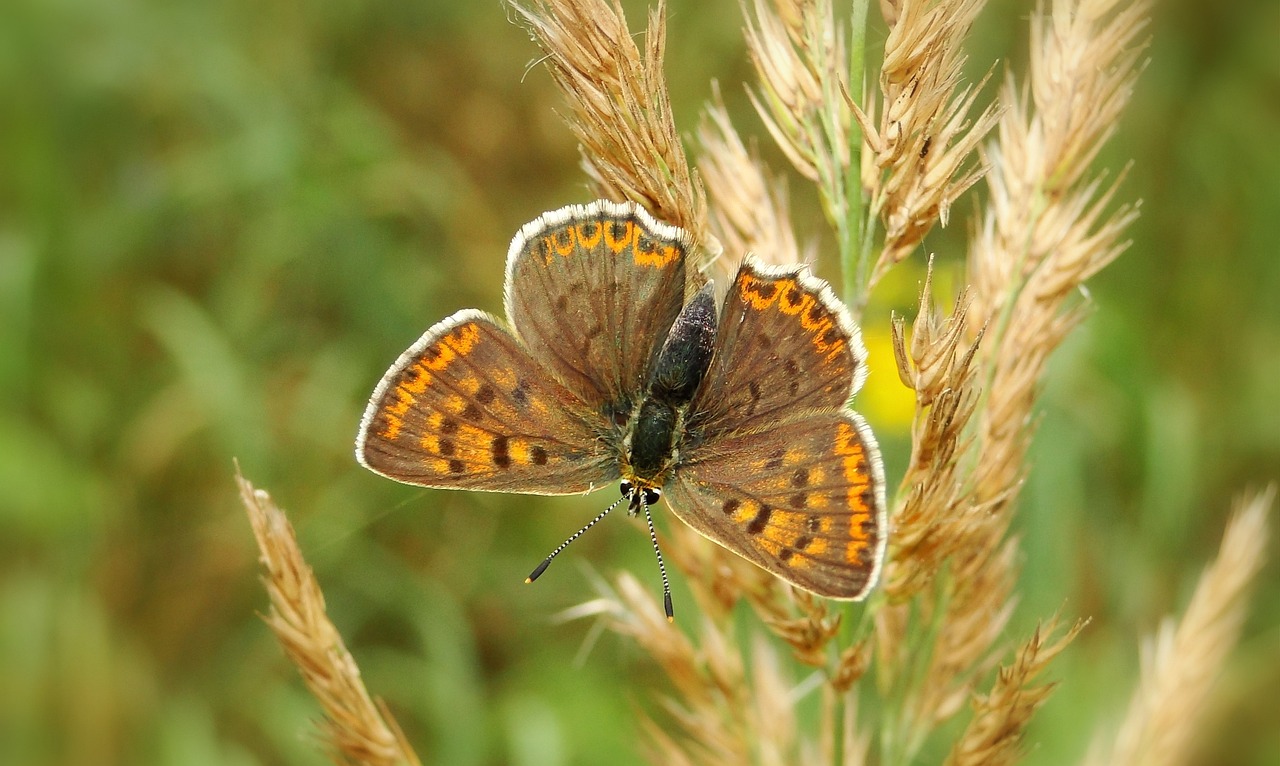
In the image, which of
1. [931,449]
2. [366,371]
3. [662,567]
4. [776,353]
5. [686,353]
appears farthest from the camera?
[366,371]

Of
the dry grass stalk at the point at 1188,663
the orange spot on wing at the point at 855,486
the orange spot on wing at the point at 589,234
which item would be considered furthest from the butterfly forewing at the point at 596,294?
the dry grass stalk at the point at 1188,663

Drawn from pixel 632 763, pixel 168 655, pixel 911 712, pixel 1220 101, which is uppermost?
pixel 168 655

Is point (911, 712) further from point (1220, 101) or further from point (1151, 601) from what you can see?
point (1220, 101)

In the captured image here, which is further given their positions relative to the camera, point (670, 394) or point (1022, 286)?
point (670, 394)

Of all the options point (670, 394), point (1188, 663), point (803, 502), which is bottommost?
point (1188, 663)

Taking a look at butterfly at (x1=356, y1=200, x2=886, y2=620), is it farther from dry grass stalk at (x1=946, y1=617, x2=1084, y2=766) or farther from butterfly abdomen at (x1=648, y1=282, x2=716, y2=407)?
dry grass stalk at (x1=946, y1=617, x2=1084, y2=766)

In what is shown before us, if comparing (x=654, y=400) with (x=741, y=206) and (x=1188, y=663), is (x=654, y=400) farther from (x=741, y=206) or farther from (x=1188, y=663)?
(x=1188, y=663)

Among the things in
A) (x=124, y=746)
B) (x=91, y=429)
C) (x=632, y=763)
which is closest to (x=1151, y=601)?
(x=632, y=763)

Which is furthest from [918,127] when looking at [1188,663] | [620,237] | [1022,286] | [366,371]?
[366,371]
